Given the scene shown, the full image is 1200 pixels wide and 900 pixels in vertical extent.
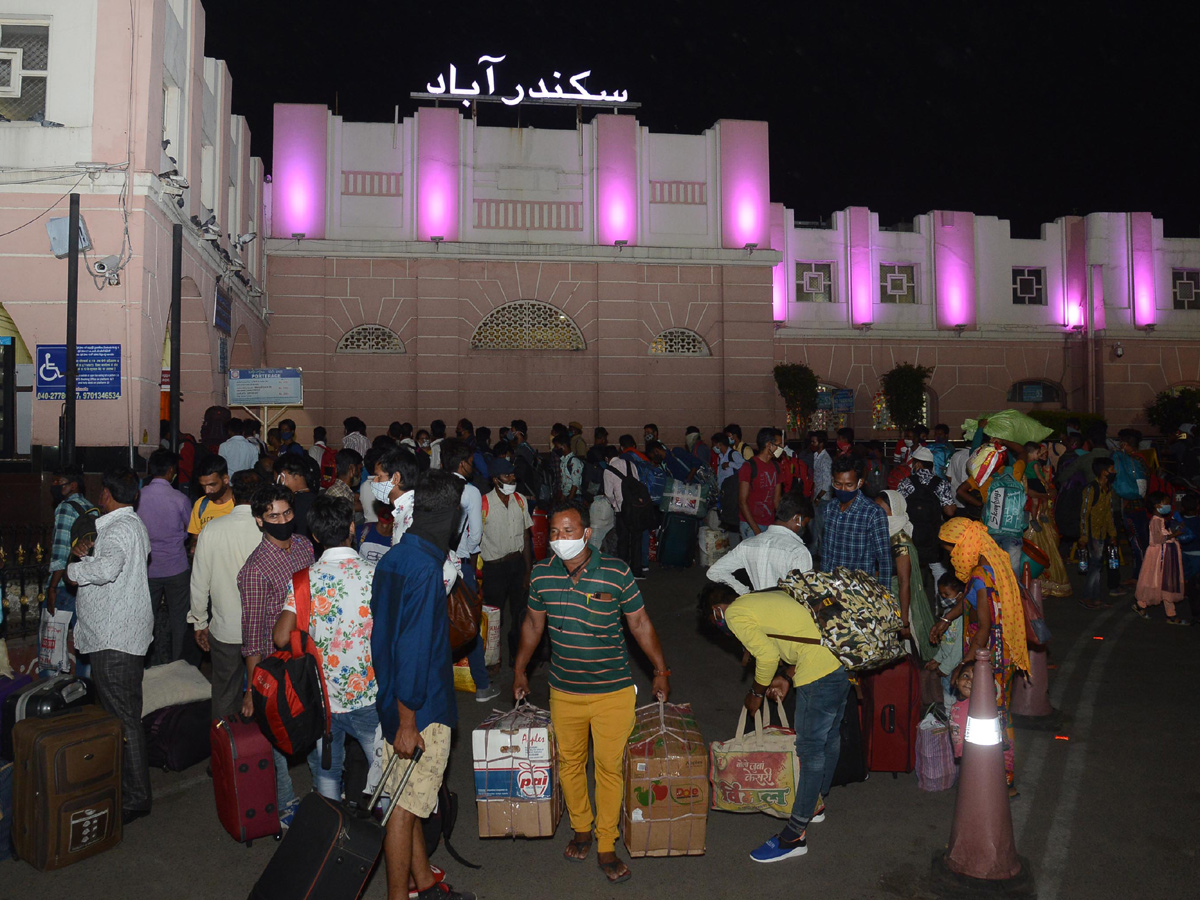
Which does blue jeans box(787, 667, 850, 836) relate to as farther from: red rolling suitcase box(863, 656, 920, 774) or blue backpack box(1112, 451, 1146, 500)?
blue backpack box(1112, 451, 1146, 500)

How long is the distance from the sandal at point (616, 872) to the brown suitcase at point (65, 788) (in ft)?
8.32

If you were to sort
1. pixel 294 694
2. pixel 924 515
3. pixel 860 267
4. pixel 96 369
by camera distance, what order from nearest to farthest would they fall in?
1. pixel 294 694
2. pixel 924 515
3. pixel 96 369
4. pixel 860 267

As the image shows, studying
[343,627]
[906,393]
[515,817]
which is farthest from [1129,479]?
[906,393]

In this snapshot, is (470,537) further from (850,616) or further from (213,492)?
(850,616)

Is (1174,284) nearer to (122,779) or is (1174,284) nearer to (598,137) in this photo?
(598,137)

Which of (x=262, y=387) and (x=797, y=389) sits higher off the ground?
(x=797, y=389)

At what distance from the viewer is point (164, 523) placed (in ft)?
22.9

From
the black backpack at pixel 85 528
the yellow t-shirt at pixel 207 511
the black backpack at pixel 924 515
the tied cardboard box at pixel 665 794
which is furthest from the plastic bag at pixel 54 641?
the black backpack at pixel 924 515

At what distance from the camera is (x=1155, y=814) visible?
505cm

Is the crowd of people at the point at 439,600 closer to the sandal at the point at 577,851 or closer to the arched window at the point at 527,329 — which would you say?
the sandal at the point at 577,851

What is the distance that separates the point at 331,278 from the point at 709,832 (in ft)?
59.0

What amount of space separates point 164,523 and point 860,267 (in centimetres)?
2237

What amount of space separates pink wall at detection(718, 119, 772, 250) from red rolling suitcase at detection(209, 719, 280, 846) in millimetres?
18865

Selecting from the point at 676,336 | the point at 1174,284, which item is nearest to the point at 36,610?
the point at 676,336
